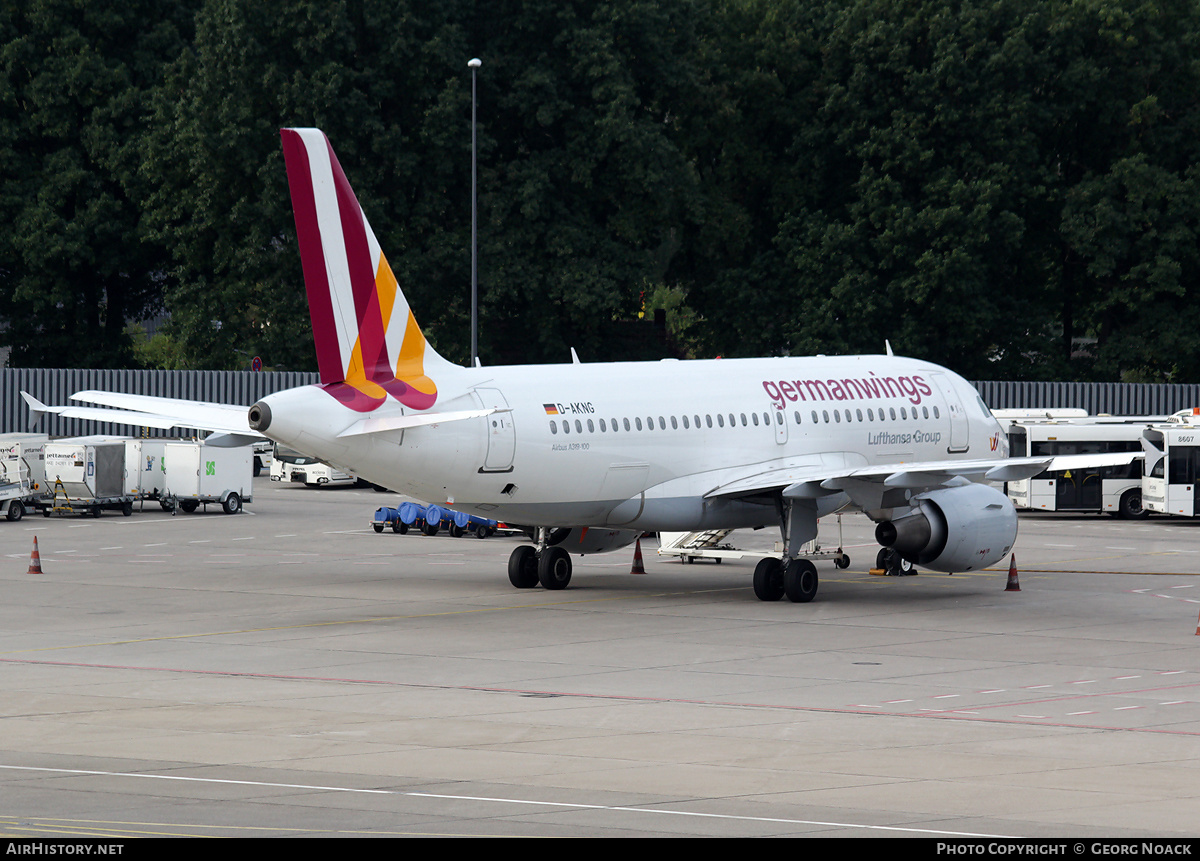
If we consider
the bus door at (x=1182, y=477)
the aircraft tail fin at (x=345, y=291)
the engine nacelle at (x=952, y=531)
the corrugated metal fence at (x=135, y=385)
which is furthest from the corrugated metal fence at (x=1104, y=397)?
the aircraft tail fin at (x=345, y=291)

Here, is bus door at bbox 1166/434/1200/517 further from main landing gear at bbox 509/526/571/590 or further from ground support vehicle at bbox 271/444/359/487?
ground support vehicle at bbox 271/444/359/487

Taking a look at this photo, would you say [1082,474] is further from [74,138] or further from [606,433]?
[74,138]

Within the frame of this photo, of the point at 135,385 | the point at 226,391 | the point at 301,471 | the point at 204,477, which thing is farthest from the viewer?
the point at 226,391

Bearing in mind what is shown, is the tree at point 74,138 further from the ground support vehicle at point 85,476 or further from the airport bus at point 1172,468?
the airport bus at point 1172,468

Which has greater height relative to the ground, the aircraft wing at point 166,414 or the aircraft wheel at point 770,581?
the aircraft wing at point 166,414

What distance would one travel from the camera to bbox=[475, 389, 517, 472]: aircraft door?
31297 mm

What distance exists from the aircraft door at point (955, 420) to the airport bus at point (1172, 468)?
17313 millimetres

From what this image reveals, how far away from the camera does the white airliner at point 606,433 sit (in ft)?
99.7

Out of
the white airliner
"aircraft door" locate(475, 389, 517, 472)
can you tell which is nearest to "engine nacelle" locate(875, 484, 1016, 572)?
the white airliner

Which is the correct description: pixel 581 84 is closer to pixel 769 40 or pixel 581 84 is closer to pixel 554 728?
pixel 769 40

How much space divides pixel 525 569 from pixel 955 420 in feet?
34.9

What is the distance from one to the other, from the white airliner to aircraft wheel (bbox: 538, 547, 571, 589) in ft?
0.17

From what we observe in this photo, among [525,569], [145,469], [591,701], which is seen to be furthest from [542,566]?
[145,469]

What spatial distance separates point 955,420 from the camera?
3919 centimetres
